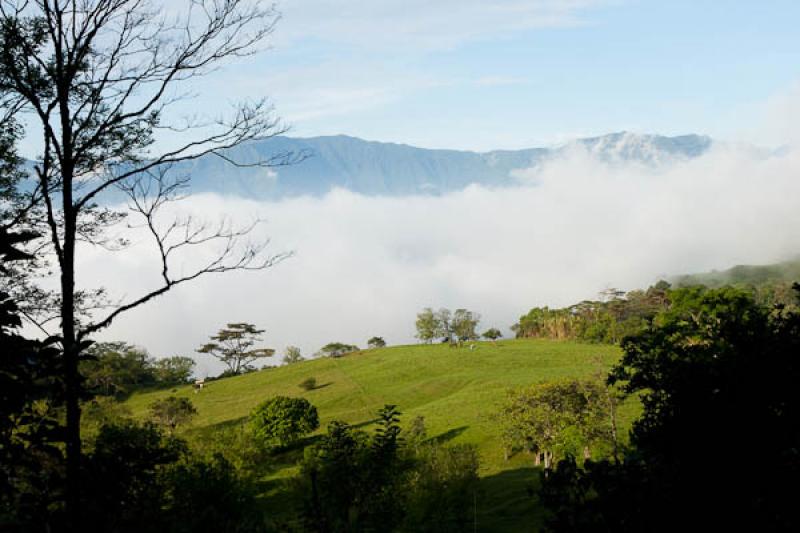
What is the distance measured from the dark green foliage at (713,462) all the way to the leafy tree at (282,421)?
209 ft

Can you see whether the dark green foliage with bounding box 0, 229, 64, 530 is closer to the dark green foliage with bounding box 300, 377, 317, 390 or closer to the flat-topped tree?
the dark green foliage with bounding box 300, 377, 317, 390

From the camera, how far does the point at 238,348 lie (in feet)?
502

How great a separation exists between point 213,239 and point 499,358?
103 m

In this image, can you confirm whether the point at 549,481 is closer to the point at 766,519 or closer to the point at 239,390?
the point at 766,519

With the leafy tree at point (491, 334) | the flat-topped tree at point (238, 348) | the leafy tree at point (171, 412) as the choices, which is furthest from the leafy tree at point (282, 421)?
the leafy tree at point (491, 334)

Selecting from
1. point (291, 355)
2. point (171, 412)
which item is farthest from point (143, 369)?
point (171, 412)

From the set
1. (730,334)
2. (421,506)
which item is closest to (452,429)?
(421,506)

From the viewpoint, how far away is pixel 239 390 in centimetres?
11175

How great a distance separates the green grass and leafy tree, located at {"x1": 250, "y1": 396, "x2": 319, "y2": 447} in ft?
19.7

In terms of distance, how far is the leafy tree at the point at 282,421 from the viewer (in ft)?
229

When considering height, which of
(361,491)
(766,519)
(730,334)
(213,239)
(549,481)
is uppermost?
(213,239)

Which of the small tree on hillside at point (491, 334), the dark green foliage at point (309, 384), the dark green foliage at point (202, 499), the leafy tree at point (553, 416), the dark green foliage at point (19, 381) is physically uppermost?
the dark green foliage at point (19, 381)

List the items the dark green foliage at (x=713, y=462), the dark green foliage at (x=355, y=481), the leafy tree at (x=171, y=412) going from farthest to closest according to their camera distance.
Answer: the leafy tree at (x=171, y=412), the dark green foliage at (x=355, y=481), the dark green foliage at (x=713, y=462)

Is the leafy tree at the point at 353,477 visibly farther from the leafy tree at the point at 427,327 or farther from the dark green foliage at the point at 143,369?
the leafy tree at the point at 427,327
